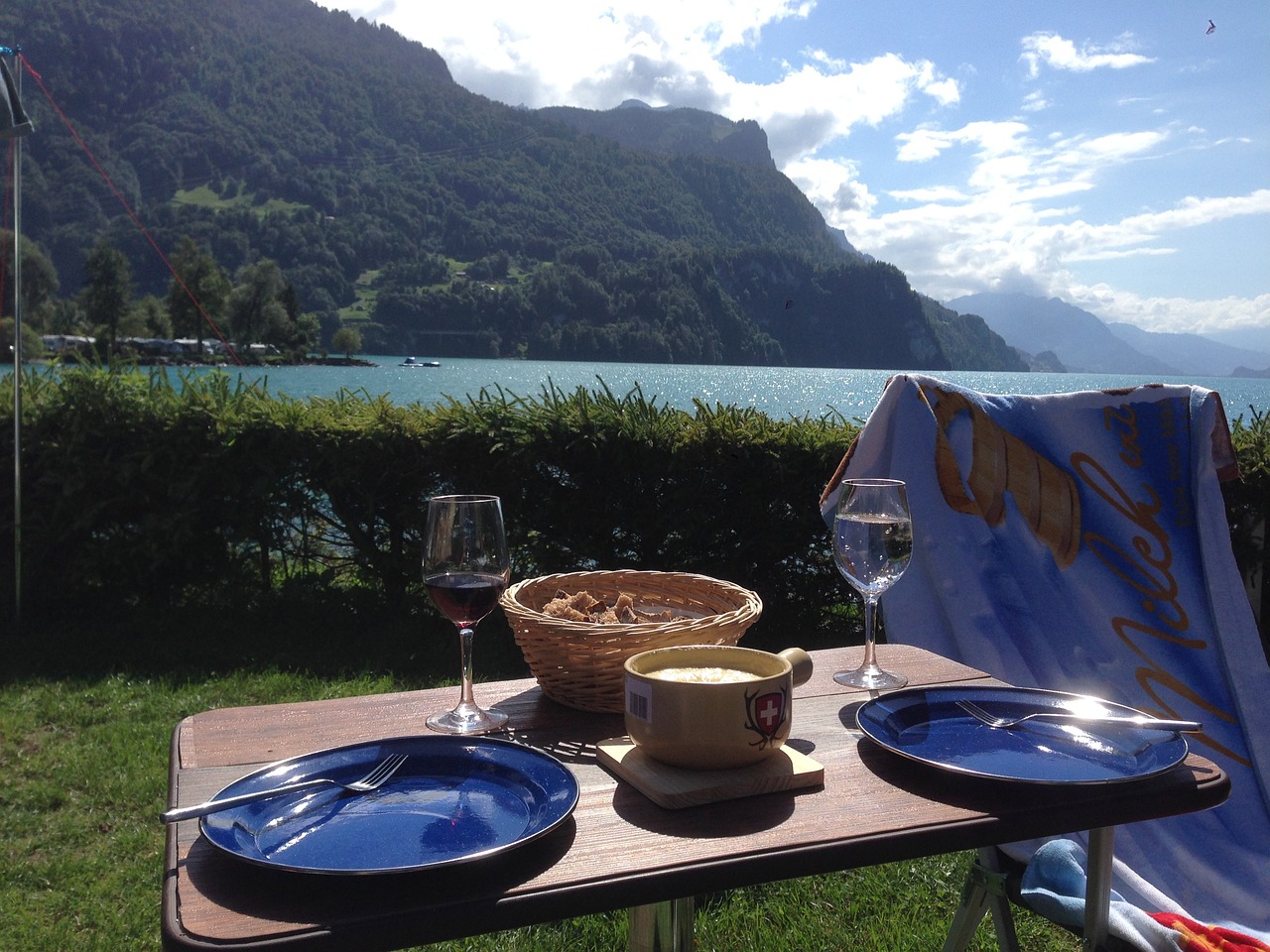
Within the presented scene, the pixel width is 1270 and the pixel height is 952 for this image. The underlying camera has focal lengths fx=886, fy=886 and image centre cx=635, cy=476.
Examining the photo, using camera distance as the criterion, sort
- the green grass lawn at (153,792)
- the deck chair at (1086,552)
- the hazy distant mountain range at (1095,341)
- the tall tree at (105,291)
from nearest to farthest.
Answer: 1. the green grass lawn at (153,792)
2. the deck chair at (1086,552)
3. the tall tree at (105,291)
4. the hazy distant mountain range at (1095,341)

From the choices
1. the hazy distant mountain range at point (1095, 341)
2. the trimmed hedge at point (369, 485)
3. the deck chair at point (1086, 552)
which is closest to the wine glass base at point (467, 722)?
the deck chair at point (1086, 552)

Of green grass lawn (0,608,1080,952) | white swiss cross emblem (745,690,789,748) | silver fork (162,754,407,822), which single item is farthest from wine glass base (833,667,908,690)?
green grass lawn (0,608,1080,952)

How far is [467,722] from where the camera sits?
1.21 metres

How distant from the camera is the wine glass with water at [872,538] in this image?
4.51 feet

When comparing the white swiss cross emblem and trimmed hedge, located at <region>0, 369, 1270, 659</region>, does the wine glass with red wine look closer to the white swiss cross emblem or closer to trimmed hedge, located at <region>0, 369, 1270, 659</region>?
the white swiss cross emblem

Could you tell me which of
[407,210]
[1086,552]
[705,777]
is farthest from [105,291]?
[705,777]

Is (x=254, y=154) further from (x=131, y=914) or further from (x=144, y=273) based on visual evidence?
(x=131, y=914)

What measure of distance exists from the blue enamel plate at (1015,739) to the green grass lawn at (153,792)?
3.83ft

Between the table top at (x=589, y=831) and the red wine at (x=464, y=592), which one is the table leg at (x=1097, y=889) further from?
the red wine at (x=464, y=592)

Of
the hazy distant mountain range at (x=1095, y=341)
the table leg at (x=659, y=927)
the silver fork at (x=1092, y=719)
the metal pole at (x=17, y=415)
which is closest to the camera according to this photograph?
the silver fork at (x=1092, y=719)

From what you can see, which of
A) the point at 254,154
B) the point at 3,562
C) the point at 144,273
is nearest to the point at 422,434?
the point at 3,562

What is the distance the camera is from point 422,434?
448 cm

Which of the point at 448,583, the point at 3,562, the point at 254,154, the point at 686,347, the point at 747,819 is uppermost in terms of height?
the point at 254,154

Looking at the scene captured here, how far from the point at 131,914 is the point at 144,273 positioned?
4664 cm
